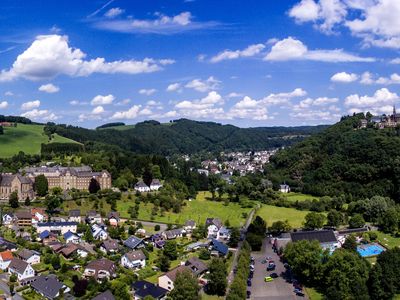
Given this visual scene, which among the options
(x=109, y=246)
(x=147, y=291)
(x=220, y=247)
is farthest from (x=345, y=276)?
(x=109, y=246)

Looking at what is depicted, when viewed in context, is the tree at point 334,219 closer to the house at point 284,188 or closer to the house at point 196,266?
the house at point 196,266

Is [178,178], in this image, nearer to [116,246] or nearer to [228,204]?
[228,204]

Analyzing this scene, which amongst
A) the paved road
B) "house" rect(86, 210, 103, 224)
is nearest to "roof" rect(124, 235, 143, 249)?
"house" rect(86, 210, 103, 224)

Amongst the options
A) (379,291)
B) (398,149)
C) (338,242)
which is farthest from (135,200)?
(398,149)

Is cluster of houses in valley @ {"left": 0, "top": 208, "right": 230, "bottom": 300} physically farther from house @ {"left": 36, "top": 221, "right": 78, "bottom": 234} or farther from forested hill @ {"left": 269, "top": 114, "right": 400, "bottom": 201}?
forested hill @ {"left": 269, "top": 114, "right": 400, "bottom": 201}

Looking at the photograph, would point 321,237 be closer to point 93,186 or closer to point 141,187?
point 141,187
